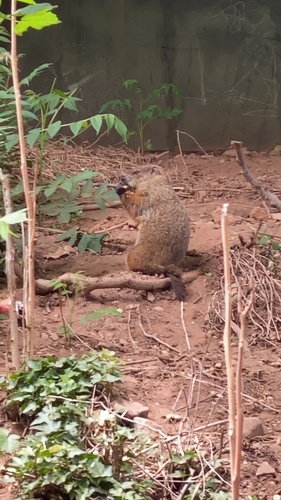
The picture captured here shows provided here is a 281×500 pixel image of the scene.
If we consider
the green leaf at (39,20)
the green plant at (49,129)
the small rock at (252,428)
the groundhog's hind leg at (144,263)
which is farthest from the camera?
the groundhog's hind leg at (144,263)

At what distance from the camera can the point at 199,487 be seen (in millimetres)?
3129

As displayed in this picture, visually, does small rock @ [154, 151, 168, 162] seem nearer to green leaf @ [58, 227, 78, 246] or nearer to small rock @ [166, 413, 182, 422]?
green leaf @ [58, 227, 78, 246]

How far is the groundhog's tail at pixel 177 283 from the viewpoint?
5.32 metres

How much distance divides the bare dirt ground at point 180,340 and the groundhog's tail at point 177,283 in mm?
58

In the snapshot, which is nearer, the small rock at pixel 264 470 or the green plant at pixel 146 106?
the small rock at pixel 264 470

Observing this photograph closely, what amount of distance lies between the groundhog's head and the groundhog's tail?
0.91 metres

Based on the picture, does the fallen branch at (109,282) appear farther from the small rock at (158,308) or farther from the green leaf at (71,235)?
the green leaf at (71,235)

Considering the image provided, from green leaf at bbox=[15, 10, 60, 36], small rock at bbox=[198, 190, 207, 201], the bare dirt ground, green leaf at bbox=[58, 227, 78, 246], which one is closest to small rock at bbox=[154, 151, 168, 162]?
small rock at bbox=[198, 190, 207, 201]

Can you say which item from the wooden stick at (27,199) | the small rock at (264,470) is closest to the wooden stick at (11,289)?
the wooden stick at (27,199)

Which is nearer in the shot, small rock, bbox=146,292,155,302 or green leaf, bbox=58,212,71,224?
small rock, bbox=146,292,155,302

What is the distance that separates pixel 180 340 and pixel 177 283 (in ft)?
2.50

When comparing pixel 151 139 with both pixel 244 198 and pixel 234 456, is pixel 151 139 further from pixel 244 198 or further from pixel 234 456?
pixel 234 456

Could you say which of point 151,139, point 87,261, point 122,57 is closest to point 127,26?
point 122,57

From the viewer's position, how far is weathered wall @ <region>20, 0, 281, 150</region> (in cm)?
948
